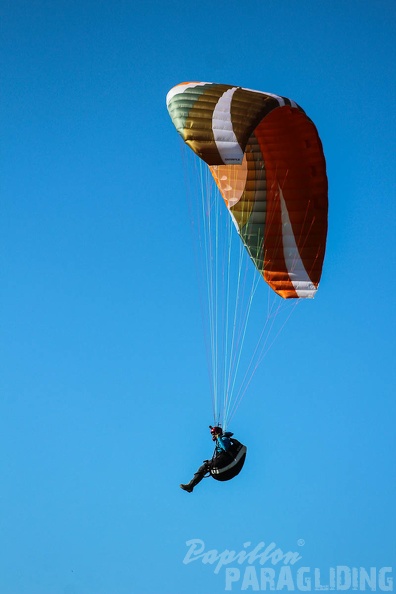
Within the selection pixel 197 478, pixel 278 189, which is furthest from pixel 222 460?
pixel 278 189

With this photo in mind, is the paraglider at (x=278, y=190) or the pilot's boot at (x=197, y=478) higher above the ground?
the paraglider at (x=278, y=190)

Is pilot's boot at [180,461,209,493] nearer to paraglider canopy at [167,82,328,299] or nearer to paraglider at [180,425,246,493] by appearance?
paraglider at [180,425,246,493]

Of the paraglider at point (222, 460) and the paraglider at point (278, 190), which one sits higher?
the paraglider at point (278, 190)

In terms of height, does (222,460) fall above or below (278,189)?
below

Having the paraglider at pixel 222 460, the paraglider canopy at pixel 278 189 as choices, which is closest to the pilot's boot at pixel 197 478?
the paraglider at pixel 222 460

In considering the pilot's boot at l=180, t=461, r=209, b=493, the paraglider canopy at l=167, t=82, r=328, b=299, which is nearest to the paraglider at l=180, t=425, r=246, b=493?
the pilot's boot at l=180, t=461, r=209, b=493

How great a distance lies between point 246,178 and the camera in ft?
93.4

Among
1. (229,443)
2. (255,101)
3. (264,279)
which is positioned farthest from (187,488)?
(255,101)

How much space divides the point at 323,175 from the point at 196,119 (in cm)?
326

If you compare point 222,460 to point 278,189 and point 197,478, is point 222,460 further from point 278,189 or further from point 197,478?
point 278,189

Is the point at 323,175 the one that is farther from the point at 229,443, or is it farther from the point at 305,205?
the point at 229,443

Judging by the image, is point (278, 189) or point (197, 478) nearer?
point (197, 478)

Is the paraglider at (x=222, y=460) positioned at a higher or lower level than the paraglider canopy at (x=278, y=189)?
lower

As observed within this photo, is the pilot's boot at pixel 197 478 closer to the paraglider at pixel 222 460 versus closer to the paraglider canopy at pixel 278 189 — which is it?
the paraglider at pixel 222 460
